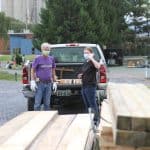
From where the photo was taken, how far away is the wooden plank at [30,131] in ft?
16.6

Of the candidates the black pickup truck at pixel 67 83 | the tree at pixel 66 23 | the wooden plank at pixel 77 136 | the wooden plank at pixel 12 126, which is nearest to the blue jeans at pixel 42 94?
the black pickup truck at pixel 67 83

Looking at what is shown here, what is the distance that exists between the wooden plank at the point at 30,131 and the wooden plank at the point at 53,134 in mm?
59

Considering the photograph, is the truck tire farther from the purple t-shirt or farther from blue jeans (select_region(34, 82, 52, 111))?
the purple t-shirt

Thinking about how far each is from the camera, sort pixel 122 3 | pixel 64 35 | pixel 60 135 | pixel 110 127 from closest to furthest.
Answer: pixel 110 127
pixel 60 135
pixel 64 35
pixel 122 3

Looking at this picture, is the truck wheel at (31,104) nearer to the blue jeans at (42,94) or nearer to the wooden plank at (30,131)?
the blue jeans at (42,94)

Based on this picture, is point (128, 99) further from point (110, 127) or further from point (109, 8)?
point (109, 8)

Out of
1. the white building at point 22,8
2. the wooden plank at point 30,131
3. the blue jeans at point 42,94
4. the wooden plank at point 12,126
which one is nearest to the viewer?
the wooden plank at point 30,131

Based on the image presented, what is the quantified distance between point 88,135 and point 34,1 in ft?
355

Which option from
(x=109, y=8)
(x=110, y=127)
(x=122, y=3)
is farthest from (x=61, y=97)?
(x=122, y=3)

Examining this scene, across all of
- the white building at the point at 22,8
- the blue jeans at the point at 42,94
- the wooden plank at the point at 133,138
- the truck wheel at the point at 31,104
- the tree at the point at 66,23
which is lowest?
the truck wheel at the point at 31,104

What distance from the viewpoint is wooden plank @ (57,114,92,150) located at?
202 inches

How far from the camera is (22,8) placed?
12612cm

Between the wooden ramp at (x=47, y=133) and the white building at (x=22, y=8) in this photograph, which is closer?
the wooden ramp at (x=47, y=133)

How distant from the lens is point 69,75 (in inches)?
567
